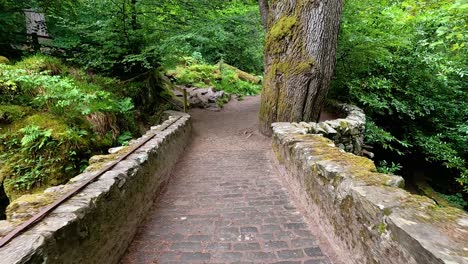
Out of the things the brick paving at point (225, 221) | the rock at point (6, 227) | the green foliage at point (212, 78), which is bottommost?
the brick paving at point (225, 221)

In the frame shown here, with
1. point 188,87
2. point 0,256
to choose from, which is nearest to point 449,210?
point 0,256

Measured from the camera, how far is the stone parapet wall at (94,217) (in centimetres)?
152

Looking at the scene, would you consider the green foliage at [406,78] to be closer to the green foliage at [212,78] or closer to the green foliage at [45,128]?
the green foliage at [45,128]

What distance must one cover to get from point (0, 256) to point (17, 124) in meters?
4.07

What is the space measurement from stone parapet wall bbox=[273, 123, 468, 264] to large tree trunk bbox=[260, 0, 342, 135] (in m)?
2.87

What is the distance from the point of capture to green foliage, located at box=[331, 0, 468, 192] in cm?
705

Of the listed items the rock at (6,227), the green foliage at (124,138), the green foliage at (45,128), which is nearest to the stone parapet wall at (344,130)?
the green foliage at (124,138)

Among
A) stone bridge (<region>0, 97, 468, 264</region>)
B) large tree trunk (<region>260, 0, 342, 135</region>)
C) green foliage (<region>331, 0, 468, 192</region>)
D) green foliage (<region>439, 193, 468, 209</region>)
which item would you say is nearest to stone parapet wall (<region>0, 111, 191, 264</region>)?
stone bridge (<region>0, 97, 468, 264</region>)

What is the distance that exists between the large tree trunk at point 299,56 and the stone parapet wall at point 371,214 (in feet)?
9.43

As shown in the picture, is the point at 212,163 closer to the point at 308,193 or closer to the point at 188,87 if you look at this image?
the point at 308,193

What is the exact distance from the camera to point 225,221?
3168mm

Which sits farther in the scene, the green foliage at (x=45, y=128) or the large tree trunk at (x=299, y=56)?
the large tree trunk at (x=299, y=56)

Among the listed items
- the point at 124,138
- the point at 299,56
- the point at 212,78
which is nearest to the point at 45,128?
the point at 124,138

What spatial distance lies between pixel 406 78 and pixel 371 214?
24.7ft
